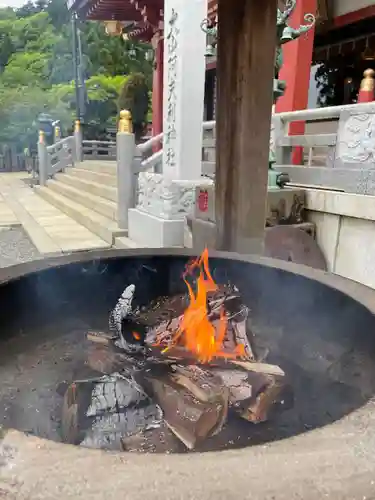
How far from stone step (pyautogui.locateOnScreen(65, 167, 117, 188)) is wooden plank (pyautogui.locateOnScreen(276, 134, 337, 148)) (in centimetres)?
574

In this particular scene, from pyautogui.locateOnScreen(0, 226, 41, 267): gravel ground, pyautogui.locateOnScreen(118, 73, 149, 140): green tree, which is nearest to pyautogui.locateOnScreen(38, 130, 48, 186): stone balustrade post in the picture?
pyautogui.locateOnScreen(118, 73, 149, 140): green tree

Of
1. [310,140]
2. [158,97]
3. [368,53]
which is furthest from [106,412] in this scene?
[158,97]

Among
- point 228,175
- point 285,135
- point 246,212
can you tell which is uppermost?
point 285,135

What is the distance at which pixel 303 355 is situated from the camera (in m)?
2.03

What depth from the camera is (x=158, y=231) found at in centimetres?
573

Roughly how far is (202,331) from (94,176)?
1099cm

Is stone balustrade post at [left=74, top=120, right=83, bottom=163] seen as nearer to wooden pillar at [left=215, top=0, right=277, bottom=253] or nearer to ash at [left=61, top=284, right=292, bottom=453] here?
wooden pillar at [left=215, top=0, right=277, bottom=253]

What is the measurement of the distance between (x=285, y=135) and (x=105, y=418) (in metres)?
Result: 4.63

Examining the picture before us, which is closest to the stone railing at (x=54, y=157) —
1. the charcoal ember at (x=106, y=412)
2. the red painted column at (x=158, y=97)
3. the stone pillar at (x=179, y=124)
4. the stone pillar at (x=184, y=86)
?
the red painted column at (x=158, y=97)

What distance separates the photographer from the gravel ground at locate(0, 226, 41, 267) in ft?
20.9

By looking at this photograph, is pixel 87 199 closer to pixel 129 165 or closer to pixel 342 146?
pixel 129 165

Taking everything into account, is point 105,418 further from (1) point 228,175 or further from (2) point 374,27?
(2) point 374,27

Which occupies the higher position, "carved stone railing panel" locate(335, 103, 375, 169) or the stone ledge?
"carved stone railing panel" locate(335, 103, 375, 169)

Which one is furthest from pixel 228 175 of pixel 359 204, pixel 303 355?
pixel 359 204
